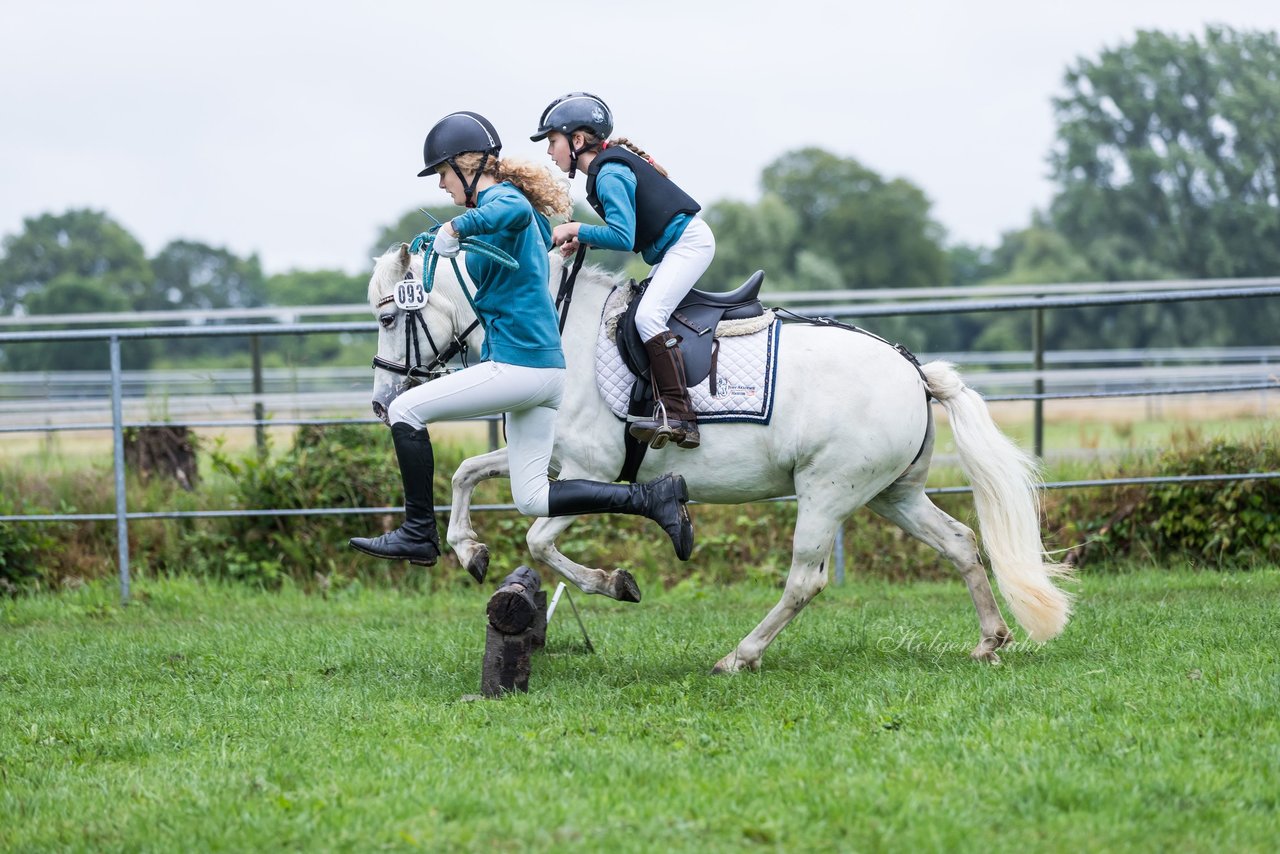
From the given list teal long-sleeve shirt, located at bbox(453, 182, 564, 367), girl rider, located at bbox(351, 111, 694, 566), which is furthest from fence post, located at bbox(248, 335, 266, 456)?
teal long-sleeve shirt, located at bbox(453, 182, 564, 367)

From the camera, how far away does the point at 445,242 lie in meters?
5.07

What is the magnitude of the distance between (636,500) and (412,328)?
4.83 ft

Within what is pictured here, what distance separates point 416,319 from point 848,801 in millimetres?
3341

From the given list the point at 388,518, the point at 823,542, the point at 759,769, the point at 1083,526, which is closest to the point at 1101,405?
the point at 1083,526

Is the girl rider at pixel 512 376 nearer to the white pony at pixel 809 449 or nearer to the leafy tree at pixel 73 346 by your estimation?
the white pony at pixel 809 449

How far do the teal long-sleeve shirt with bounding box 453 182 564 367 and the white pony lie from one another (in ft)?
1.98

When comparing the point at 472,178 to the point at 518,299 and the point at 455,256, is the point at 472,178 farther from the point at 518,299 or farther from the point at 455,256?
the point at 518,299

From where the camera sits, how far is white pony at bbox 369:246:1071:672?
19.5ft

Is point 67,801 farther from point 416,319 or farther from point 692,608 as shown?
point 692,608

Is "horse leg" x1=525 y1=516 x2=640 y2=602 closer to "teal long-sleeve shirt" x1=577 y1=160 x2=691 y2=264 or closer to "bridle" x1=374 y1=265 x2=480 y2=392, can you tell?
"bridle" x1=374 y1=265 x2=480 y2=392

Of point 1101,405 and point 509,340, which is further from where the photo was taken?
point 1101,405

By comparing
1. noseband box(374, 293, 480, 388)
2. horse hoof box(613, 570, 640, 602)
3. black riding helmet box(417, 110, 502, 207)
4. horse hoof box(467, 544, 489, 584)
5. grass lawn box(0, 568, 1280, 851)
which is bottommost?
grass lawn box(0, 568, 1280, 851)

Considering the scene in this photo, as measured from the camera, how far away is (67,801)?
13.6 ft

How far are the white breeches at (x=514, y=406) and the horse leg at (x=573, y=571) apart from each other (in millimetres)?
467
